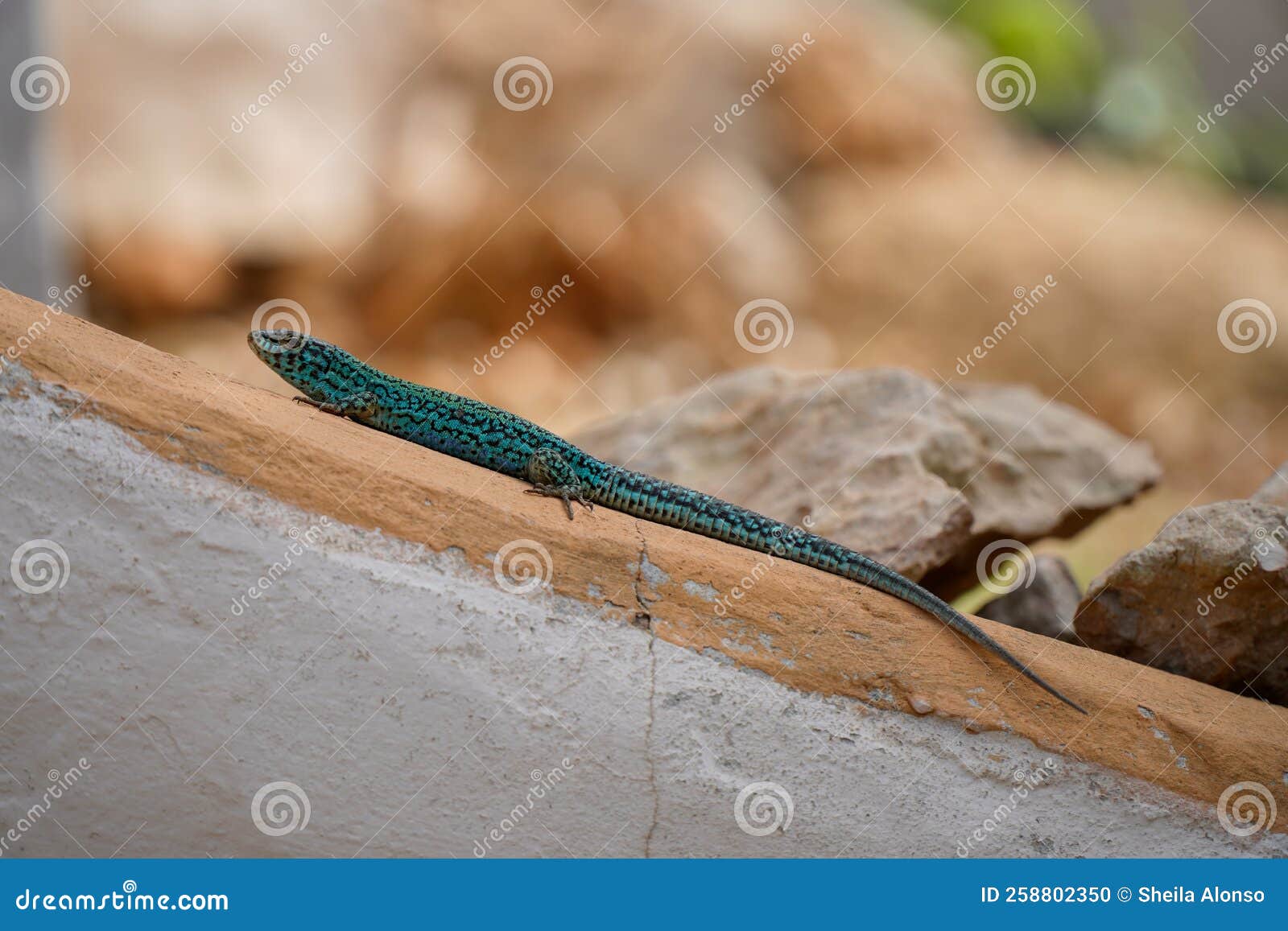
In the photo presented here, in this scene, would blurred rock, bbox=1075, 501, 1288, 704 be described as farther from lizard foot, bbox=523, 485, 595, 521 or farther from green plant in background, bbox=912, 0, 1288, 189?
green plant in background, bbox=912, 0, 1288, 189

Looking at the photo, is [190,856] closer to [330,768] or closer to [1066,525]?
[330,768]

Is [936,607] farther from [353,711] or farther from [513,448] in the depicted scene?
[353,711]

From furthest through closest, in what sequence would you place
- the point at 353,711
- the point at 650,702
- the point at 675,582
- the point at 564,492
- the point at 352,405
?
the point at 352,405 < the point at 564,492 < the point at 675,582 < the point at 650,702 < the point at 353,711

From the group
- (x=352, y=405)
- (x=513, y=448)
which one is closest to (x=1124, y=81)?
(x=513, y=448)

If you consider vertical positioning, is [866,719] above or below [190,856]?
above

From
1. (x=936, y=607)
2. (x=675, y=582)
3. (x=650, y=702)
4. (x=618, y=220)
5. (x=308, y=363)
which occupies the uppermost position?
(x=618, y=220)

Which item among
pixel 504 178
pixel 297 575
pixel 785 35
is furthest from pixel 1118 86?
pixel 297 575
